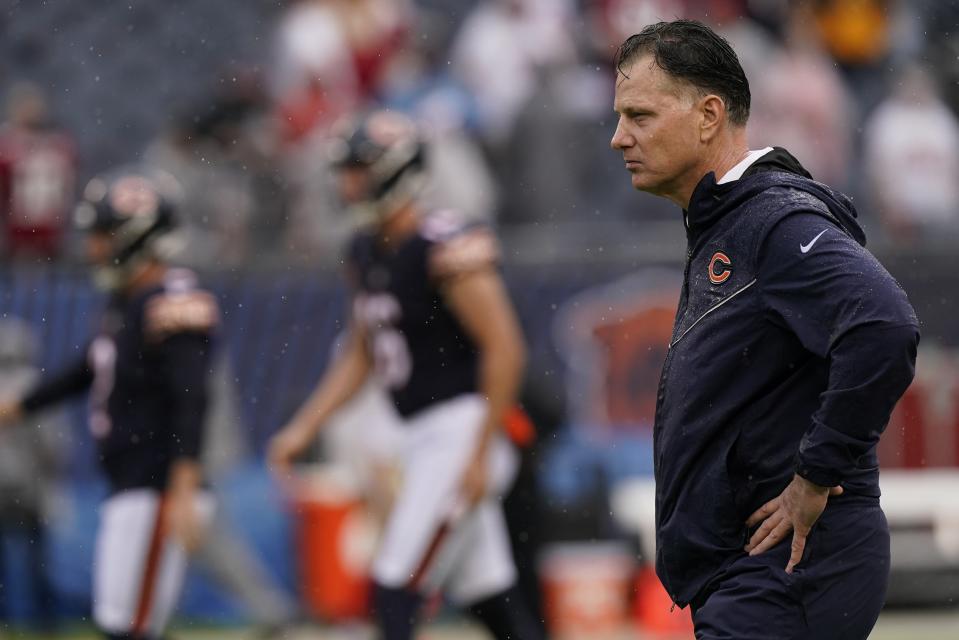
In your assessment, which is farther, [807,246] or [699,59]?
[699,59]

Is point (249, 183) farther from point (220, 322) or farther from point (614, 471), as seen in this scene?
point (614, 471)

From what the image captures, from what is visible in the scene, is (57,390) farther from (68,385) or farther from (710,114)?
(710,114)

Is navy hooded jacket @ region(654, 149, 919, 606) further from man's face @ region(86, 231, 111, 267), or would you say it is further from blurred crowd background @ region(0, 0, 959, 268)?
blurred crowd background @ region(0, 0, 959, 268)

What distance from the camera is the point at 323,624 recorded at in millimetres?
10586

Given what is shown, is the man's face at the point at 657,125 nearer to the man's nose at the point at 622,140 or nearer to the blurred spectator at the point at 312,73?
the man's nose at the point at 622,140

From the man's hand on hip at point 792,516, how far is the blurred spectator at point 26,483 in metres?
6.81

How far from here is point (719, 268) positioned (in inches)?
154

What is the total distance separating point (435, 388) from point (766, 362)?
11.6 ft

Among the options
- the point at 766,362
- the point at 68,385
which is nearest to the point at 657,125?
the point at 766,362

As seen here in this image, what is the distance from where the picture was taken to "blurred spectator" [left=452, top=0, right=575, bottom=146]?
42.8 ft

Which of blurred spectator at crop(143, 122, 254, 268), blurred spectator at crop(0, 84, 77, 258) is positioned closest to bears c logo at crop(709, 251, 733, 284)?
blurred spectator at crop(143, 122, 254, 268)

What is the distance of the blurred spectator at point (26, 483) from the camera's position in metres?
10.0

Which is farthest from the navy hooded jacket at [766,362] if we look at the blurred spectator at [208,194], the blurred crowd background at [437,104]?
the blurred spectator at [208,194]

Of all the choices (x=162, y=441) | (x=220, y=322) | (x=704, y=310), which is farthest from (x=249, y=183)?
(x=704, y=310)
